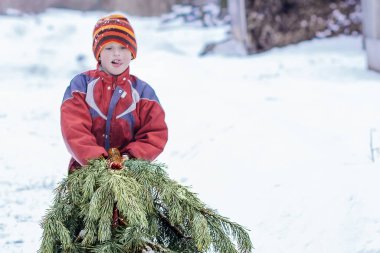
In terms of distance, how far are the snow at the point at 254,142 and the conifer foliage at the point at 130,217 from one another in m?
1.30

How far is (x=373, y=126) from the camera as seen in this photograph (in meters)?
7.07

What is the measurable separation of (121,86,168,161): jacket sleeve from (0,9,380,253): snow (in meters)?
1.32

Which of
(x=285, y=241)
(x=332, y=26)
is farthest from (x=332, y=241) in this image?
(x=332, y=26)

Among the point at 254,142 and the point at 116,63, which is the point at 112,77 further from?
the point at 254,142

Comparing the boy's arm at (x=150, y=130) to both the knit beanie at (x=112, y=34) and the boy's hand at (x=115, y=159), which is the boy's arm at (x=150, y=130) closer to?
the boy's hand at (x=115, y=159)

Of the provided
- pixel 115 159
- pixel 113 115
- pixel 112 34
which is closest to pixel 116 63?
pixel 112 34

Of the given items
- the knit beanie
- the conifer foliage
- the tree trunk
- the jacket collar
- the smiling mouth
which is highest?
the knit beanie

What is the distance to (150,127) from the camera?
387 cm

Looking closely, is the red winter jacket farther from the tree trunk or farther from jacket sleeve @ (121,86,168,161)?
the tree trunk

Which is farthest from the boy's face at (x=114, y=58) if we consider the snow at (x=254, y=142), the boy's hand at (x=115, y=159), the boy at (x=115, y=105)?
the snow at (x=254, y=142)

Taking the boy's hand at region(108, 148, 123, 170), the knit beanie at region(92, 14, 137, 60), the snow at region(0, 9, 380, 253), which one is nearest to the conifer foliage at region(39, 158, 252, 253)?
the boy's hand at region(108, 148, 123, 170)

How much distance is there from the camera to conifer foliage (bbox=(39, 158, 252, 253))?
3.27 m

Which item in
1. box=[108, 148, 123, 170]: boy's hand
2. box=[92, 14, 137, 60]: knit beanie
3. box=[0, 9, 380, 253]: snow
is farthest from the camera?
box=[0, 9, 380, 253]: snow

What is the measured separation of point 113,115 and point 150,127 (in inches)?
7.4
